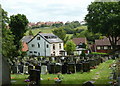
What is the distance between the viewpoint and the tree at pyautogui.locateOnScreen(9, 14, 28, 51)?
17.4m

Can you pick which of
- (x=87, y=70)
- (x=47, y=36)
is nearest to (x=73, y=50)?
(x=47, y=36)

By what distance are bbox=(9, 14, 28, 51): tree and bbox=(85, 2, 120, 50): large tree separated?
7007 mm

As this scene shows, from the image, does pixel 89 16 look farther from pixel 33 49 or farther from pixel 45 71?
pixel 45 71

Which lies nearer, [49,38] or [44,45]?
[44,45]

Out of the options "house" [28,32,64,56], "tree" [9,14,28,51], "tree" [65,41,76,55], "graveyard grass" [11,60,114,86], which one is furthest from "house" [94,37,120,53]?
"graveyard grass" [11,60,114,86]

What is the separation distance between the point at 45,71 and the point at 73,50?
17490 mm

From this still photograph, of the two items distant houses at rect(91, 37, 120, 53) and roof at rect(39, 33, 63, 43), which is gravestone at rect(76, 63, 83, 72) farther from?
roof at rect(39, 33, 63, 43)

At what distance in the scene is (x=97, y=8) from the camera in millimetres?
20453

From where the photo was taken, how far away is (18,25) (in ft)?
58.3

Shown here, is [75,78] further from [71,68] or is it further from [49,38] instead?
[49,38]

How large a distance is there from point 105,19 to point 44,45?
10.2m

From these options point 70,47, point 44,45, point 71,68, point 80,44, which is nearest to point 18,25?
A: point 44,45

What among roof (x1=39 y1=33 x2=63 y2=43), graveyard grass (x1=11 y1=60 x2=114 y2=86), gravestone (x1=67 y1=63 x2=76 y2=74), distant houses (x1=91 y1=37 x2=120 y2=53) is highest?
roof (x1=39 y1=33 x2=63 y2=43)

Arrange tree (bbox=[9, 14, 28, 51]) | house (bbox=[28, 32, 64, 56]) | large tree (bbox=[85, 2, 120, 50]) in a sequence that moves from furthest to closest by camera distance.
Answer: house (bbox=[28, 32, 64, 56]) → large tree (bbox=[85, 2, 120, 50]) → tree (bbox=[9, 14, 28, 51])
